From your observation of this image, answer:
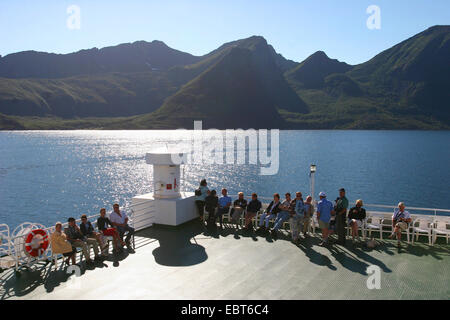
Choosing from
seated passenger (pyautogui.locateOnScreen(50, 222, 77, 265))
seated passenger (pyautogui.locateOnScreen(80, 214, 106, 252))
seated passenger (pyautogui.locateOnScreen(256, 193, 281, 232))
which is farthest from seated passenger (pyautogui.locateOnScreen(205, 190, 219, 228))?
seated passenger (pyautogui.locateOnScreen(50, 222, 77, 265))

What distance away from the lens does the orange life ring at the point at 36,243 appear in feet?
28.2

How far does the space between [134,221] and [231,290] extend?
5529 millimetres

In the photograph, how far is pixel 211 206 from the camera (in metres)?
12.6

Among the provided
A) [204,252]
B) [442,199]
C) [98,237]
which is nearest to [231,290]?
[204,252]

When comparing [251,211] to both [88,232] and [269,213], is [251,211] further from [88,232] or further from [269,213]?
[88,232]

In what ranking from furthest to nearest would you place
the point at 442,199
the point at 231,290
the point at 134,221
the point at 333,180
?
the point at 333,180, the point at 442,199, the point at 134,221, the point at 231,290

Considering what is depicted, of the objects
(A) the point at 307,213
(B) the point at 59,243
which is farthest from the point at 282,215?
(B) the point at 59,243

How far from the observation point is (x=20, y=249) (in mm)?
8680

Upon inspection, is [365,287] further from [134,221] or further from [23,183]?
[23,183]

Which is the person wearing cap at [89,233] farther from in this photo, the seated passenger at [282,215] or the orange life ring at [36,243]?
the seated passenger at [282,215]

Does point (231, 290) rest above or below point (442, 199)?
above

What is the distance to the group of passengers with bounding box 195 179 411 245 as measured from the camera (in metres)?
10.7

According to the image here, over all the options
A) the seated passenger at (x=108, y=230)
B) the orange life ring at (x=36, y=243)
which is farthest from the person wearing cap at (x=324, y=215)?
the orange life ring at (x=36, y=243)

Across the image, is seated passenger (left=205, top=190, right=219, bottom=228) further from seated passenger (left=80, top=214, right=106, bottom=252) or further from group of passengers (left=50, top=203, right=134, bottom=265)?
seated passenger (left=80, top=214, right=106, bottom=252)
